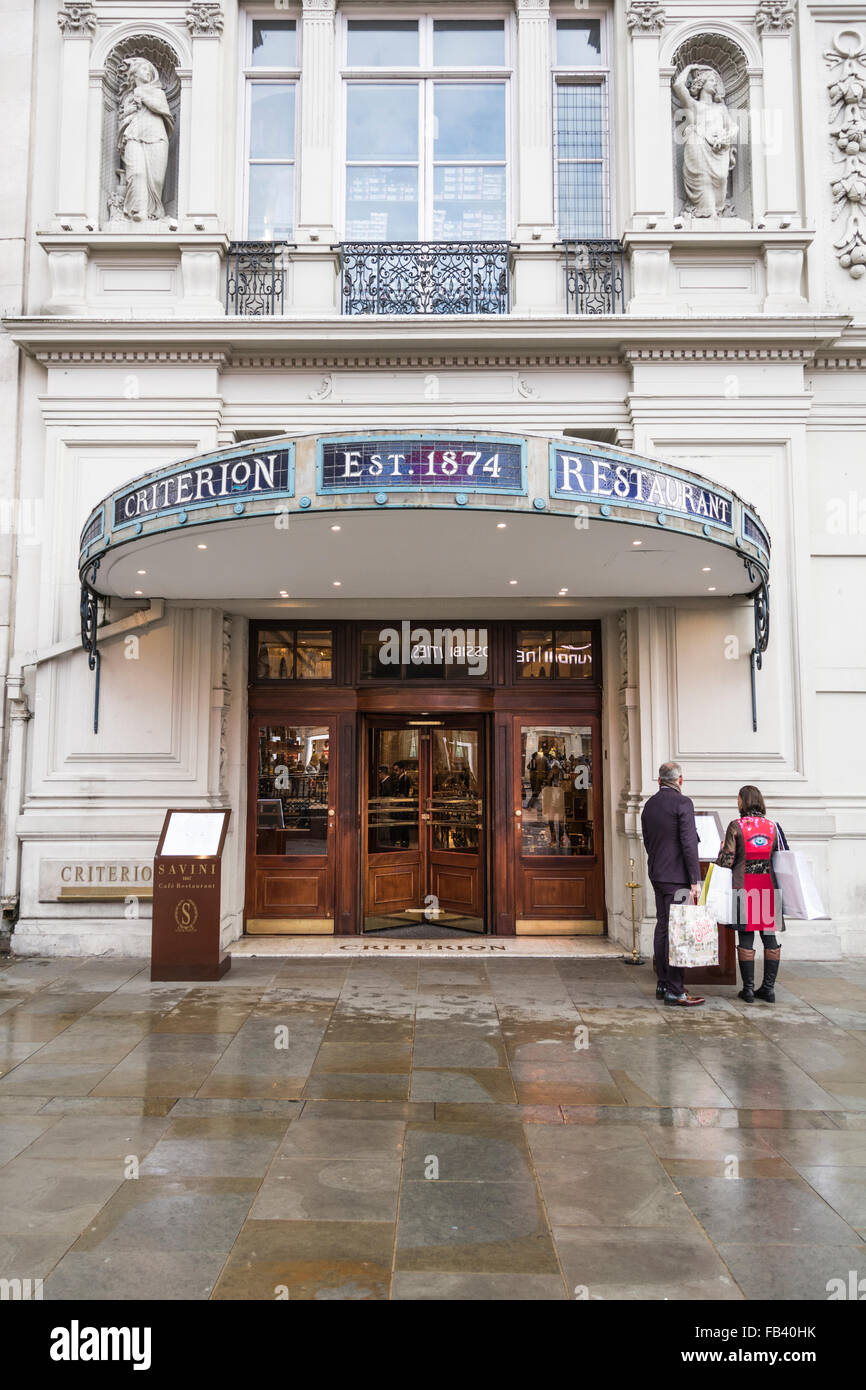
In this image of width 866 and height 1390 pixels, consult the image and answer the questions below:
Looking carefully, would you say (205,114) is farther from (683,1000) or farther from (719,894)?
(683,1000)

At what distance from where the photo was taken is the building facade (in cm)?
949

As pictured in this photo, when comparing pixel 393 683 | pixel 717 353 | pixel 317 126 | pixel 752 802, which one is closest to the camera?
pixel 752 802

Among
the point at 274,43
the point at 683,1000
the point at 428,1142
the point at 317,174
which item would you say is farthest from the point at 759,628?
the point at 274,43

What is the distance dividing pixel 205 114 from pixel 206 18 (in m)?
1.13

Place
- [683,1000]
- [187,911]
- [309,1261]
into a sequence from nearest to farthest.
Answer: [309,1261] → [683,1000] → [187,911]

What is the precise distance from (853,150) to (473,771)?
325 inches

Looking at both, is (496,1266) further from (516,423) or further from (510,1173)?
(516,423)

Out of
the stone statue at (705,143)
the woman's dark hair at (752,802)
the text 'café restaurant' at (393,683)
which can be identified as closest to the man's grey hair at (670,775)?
the woman's dark hair at (752,802)

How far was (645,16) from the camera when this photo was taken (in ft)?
33.2

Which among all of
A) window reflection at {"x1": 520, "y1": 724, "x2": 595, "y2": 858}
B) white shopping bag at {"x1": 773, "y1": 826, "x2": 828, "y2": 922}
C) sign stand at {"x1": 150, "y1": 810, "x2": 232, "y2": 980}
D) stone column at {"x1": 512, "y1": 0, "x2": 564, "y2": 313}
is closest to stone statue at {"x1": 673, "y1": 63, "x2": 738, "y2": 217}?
stone column at {"x1": 512, "y1": 0, "x2": 564, "y2": 313}

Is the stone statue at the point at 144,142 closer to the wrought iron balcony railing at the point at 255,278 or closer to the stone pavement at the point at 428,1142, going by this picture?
the wrought iron balcony railing at the point at 255,278

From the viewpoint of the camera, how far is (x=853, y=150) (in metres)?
10.1

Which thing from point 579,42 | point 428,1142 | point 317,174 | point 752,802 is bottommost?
point 428,1142

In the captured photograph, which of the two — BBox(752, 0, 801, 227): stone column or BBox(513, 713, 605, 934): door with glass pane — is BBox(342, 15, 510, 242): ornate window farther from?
BBox(513, 713, 605, 934): door with glass pane
